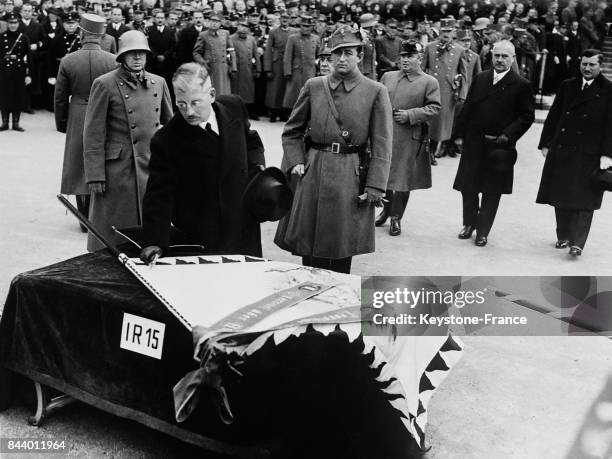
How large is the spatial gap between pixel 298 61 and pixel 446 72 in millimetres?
3792


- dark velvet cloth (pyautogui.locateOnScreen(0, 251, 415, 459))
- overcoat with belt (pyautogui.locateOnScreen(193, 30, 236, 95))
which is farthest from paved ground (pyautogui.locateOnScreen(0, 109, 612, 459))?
overcoat with belt (pyautogui.locateOnScreen(193, 30, 236, 95))

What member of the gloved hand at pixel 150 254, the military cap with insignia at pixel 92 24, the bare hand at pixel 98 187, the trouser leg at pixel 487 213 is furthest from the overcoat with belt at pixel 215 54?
the gloved hand at pixel 150 254

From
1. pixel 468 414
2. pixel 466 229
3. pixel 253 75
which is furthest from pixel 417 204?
pixel 253 75

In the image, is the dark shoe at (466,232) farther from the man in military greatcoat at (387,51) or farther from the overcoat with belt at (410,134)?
the man in military greatcoat at (387,51)

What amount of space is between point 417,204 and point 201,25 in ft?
25.3

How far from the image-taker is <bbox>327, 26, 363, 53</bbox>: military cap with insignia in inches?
201

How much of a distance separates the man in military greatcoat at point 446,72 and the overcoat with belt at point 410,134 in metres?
3.66

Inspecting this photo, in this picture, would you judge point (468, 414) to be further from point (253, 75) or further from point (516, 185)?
point (253, 75)

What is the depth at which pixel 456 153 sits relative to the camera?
40.9 ft

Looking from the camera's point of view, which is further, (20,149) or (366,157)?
(20,149)

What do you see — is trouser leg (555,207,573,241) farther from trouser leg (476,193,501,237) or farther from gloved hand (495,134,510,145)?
gloved hand (495,134,510,145)

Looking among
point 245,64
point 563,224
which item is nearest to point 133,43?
point 563,224

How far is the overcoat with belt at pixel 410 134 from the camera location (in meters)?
7.56

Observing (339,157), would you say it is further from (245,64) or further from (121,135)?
(245,64)
